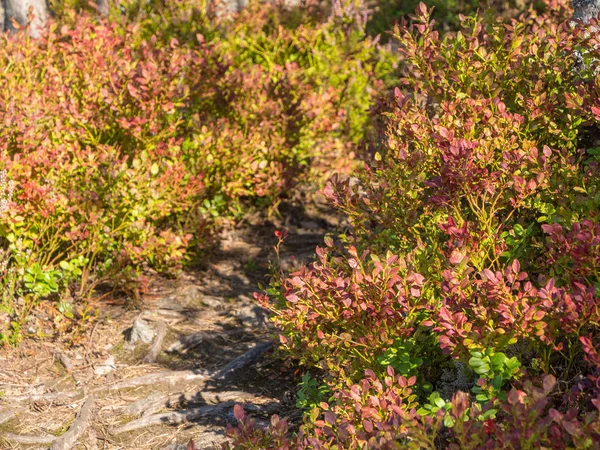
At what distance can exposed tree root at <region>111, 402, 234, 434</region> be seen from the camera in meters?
3.46

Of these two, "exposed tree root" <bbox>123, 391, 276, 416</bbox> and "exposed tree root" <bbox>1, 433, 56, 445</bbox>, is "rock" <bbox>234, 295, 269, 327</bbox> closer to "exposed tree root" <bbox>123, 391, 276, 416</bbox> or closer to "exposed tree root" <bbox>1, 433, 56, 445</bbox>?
"exposed tree root" <bbox>123, 391, 276, 416</bbox>

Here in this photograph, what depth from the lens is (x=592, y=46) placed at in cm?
304

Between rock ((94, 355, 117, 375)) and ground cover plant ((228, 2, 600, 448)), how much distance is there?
1080 millimetres

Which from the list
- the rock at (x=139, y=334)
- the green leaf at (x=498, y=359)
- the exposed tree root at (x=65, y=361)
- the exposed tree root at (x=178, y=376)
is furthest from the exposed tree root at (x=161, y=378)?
the green leaf at (x=498, y=359)

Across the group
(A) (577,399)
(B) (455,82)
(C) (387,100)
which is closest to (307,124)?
(C) (387,100)

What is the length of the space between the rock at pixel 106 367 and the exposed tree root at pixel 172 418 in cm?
56

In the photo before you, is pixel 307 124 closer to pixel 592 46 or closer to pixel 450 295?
pixel 592 46

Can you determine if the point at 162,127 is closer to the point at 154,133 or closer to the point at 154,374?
the point at 154,133

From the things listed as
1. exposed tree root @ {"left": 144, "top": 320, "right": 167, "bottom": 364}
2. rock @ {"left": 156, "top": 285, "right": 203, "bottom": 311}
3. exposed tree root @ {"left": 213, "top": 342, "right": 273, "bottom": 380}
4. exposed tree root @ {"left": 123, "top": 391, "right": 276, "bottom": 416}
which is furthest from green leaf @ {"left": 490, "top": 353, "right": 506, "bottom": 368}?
rock @ {"left": 156, "top": 285, "right": 203, "bottom": 311}

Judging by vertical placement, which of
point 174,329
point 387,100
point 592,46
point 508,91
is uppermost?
point 592,46

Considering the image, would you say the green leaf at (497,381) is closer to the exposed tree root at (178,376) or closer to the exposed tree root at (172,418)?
the exposed tree root at (172,418)

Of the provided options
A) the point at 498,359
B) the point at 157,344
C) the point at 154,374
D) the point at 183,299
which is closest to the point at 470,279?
the point at 498,359

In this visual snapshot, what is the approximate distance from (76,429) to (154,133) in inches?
78.5

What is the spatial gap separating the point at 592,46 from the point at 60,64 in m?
3.88
